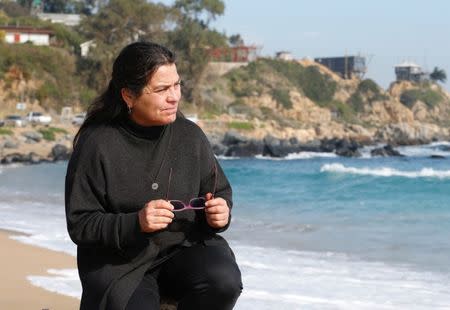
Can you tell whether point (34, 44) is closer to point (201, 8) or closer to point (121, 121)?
point (201, 8)

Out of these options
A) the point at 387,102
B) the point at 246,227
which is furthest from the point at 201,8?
the point at 246,227

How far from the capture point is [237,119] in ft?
177

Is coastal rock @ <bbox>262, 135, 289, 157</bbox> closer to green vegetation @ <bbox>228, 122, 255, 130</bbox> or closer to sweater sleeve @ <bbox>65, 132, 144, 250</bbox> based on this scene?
green vegetation @ <bbox>228, 122, 255, 130</bbox>

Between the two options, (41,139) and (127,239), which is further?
(41,139)

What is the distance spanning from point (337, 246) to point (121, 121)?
5.73 m

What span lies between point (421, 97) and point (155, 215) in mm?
86082

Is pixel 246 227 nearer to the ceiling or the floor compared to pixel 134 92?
nearer to the floor

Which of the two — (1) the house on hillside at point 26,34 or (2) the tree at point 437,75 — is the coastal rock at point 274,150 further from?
(2) the tree at point 437,75

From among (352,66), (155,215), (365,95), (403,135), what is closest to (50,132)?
(403,135)

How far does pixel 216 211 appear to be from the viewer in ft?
9.07

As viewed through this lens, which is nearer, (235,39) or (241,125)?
(241,125)

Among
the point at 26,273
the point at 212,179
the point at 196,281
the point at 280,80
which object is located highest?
the point at 212,179

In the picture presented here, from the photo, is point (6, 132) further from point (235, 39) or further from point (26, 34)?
point (235, 39)

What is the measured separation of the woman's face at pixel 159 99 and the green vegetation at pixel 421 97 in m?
83.1
